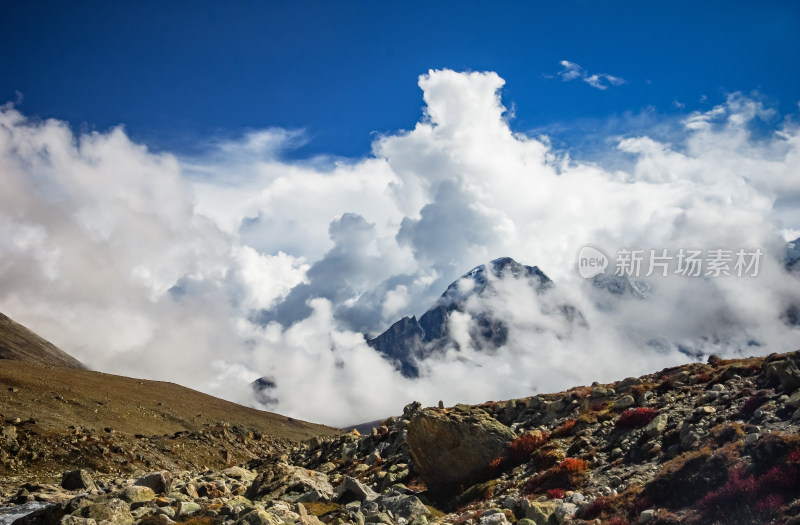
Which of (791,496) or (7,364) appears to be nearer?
(791,496)

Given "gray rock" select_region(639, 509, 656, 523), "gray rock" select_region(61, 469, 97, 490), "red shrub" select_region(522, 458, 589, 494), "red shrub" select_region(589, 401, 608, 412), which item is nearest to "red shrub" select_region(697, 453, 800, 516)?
"gray rock" select_region(639, 509, 656, 523)

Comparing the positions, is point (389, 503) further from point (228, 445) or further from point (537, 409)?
point (228, 445)

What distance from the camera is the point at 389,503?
26.2 m

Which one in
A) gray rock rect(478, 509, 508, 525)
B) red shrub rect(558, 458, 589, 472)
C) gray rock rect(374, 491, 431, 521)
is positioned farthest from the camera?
red shrub rect(558, 458, 589, 472)

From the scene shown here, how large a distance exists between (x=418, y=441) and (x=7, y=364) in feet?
553

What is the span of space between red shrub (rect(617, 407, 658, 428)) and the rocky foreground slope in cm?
9

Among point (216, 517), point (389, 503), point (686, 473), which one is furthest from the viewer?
point (389, 503)

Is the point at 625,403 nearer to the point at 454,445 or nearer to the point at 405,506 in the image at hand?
the point at 454,445

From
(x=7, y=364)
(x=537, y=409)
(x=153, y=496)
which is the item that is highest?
(x=7, y=364)

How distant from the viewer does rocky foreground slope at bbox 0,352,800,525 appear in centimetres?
1828

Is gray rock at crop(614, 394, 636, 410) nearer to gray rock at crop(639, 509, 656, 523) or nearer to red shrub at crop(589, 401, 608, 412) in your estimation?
red shrub at crop(589, 401, 608, 412)

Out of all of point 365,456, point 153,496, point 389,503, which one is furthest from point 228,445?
point 389,503

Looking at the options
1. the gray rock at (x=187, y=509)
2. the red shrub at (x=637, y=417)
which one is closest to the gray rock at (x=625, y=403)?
the red shrub at (x=637, y=417)

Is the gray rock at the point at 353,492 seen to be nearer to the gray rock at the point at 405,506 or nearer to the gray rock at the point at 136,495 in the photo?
the gray rock at the point at 405,506
